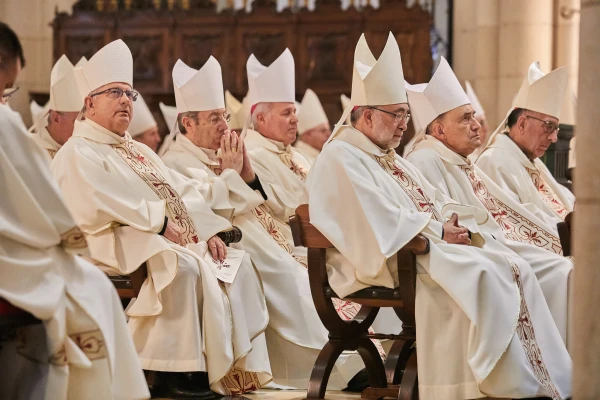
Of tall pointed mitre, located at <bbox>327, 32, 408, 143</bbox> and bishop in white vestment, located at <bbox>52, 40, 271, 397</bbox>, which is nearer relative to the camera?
bishop in white vestment, located at <bbox>52, 40, 271, 397</bbox>

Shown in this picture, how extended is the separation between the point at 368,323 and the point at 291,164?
7.34 ft

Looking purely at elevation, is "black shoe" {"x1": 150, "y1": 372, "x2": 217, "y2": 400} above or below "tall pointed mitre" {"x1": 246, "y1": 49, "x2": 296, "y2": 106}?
below

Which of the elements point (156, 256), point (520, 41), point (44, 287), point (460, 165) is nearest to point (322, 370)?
point (156, 256)

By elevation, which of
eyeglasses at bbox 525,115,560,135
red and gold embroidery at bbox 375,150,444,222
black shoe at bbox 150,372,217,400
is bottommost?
black shoe at bbox 150,372,217,400

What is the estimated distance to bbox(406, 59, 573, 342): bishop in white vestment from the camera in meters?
7.04

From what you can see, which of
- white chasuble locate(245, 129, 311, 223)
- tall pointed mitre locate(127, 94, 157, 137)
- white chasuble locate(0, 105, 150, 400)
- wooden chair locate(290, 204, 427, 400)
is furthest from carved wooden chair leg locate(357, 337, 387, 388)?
tall pointed mitre locate(127, 94, 157, 137)

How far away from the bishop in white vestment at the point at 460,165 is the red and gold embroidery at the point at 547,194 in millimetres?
610

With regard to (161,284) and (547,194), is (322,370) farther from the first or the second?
(547,194)

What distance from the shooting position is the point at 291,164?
26.8ft

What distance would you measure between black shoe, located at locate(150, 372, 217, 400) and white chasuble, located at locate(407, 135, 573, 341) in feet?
6.17

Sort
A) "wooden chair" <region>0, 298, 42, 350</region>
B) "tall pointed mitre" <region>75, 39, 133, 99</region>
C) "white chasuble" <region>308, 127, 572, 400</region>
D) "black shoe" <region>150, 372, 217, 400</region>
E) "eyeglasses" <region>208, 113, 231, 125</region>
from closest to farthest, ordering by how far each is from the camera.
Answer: "wooden chair" <region>0, 298, 42, 350</region> → "white chasuble" <region>308, 127, 572, 400</region> → "black shoe" <region>150, 372, 217, 400</region> → "tall pointed mitre" <region>75, 39, 133, 99</region> → "eyeglasses" <region>208, 113, 231, 125</region>

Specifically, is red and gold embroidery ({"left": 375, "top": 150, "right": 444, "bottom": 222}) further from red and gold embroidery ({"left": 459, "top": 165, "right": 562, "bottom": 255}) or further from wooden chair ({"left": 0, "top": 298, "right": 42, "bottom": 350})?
wooden chair ({"left": 0, "top": 298, "right": 42, "bottom": 350})

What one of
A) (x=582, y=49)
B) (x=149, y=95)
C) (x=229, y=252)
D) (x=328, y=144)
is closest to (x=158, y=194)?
(x=229, y=252)

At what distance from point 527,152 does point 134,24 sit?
6704 mm
